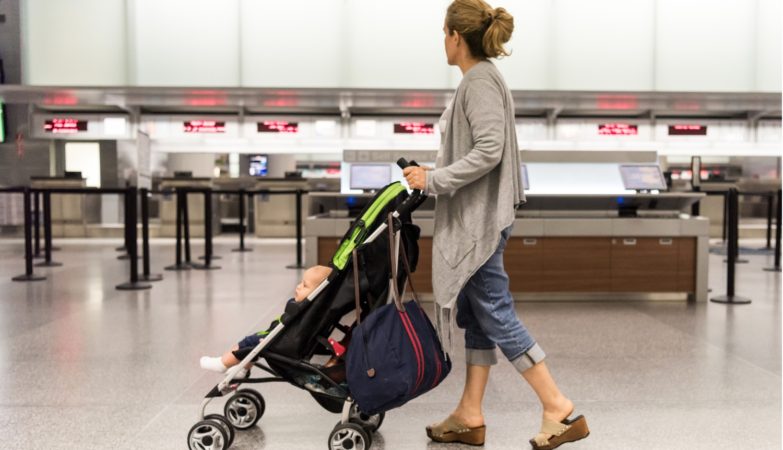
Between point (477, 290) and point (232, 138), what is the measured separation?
12537 millimetres

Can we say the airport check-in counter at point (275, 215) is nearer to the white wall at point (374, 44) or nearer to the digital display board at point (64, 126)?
the white wall at point (374, 44)

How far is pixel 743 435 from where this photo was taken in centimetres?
267

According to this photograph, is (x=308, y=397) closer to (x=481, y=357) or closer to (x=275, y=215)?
(x=481, y=357)

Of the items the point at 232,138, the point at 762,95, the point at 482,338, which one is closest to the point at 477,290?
the point at 482,338

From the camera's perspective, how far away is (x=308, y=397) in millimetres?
3203

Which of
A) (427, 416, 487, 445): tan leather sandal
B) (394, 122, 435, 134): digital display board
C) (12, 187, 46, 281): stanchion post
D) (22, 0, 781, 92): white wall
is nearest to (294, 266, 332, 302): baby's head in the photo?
(427, 416, 487, 445): tan leather sandal

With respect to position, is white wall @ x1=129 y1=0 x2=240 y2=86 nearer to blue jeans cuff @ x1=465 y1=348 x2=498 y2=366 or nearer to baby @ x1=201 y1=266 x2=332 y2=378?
baby @ x1=201 y1=266 x2=332 y2=378

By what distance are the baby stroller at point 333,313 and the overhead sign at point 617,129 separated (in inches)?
488

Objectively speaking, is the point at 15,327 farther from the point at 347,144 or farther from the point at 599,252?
the point at 347,144

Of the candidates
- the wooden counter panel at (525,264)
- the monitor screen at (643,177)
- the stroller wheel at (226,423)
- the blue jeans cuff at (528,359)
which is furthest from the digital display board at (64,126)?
the blue jeans cuff at (528,359)

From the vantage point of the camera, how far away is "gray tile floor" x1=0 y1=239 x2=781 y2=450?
2.69 m

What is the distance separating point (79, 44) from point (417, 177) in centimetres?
1107

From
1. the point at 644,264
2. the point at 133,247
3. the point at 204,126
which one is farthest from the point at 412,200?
the point at 204,126

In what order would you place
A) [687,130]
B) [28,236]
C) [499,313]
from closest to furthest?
[499,313]
[28,236]
[687,130]
